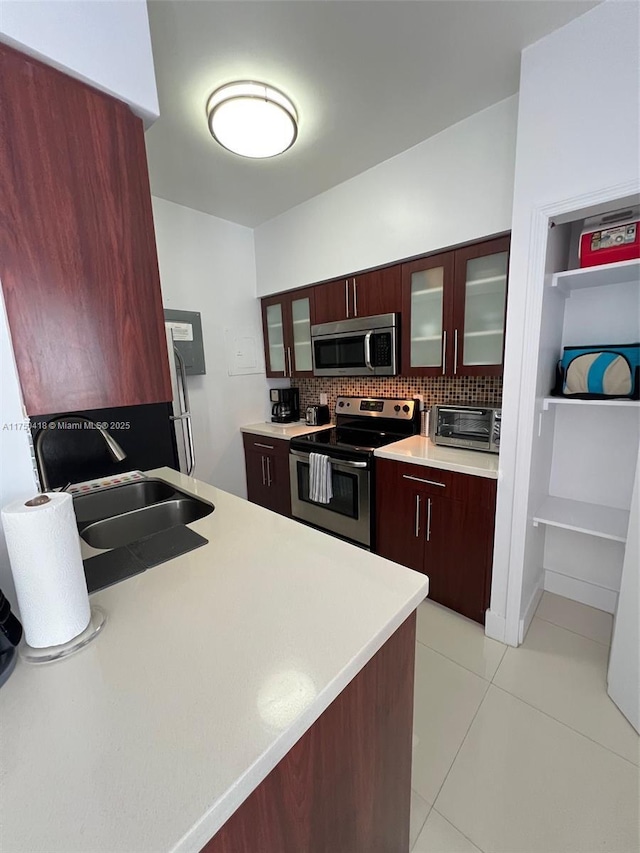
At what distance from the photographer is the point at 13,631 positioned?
2.15 ft

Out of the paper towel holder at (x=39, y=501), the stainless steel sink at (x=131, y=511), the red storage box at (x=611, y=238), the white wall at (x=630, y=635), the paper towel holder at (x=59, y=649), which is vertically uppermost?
the red storage box at (x=611, y=238)

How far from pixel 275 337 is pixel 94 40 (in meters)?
2.44

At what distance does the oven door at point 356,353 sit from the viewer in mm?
2336

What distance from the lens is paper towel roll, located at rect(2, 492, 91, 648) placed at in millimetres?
618

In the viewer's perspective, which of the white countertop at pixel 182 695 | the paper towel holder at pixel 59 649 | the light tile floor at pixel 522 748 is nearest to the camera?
the white countertop at pixel 182 695

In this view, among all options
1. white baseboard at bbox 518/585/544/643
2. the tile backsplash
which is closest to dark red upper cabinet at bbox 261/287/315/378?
the tile backsplash

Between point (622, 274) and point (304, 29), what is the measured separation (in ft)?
5.33

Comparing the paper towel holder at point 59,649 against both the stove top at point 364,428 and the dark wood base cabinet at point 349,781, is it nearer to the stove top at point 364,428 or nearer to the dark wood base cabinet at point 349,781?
the dark wood base cabinet at point 349,781

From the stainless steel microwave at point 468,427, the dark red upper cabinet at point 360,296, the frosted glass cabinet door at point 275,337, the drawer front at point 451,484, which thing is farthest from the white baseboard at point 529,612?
the frosted glass cabinet door at point 275,337

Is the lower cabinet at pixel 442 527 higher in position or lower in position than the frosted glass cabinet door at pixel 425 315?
lower

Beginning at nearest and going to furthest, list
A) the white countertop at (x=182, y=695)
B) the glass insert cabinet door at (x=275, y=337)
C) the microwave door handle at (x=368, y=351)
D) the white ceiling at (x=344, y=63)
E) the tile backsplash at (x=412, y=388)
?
the white countertop at (x=182, y=695)
the white ceiling at (x=344, y=63)
the tile backsplash at (x=412, y=388)
the microwave door handle at (x=368, y=351)
the glass insert cabinet door at (x=275, y=337)

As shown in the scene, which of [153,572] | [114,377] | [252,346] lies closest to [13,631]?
[153,572]

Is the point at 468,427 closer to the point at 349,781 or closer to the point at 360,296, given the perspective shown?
the point at 360,296

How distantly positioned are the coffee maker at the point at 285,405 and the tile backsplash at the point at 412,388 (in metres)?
0.08
